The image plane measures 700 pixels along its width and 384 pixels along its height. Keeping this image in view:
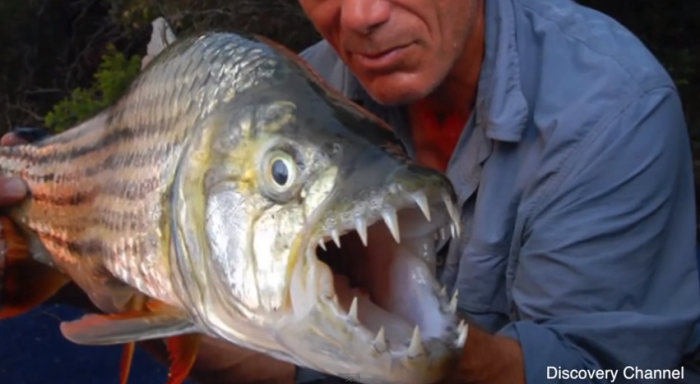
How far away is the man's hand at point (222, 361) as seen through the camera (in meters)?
2.35

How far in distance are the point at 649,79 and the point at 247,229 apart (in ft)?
4.19

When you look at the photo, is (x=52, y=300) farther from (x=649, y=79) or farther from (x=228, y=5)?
(x=228, y=5)

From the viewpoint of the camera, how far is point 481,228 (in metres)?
2.49

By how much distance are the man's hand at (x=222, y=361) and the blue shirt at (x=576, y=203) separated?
1.58 ft

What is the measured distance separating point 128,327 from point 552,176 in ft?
3.50

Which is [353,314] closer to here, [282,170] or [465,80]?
[282,170]

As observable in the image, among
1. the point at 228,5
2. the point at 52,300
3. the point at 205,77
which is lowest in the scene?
the point at 228,5

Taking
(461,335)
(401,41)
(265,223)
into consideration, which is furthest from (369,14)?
(461,335)

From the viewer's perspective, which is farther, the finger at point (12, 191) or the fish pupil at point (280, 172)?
the finger at point (12, 191)

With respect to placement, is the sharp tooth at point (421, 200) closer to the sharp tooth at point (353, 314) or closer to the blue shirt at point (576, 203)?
the sharp tooth at point (353, 314)

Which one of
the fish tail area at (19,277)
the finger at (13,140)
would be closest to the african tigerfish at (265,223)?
the fish tail area at (19,277)

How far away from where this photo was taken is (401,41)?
2.38 metres

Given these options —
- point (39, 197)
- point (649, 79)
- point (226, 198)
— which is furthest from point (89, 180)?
point (649, 79)

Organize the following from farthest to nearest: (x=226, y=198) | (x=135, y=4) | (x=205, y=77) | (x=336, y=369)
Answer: (x=135, y=4) < (x=205, y=77) < (x=226, y=198) < (x=336, y=369)
